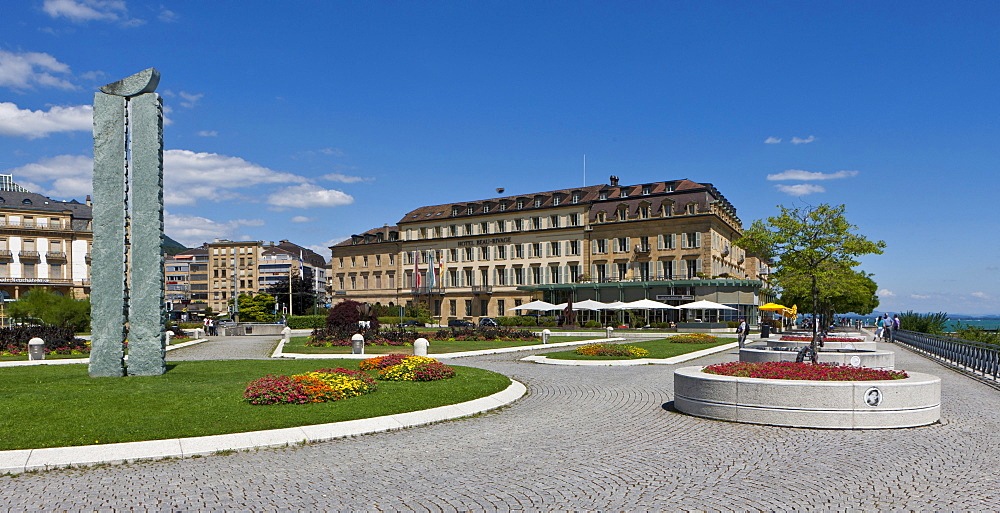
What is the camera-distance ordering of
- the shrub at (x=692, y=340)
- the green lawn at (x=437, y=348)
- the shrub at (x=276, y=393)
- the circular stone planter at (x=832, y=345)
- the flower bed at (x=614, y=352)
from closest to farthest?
the shrub at (x=276, y=393)
the circular stone planter at (x=832, y=345)
the flower bed at (x=614, y=352)
the green lawn at (x=437, y=348)
the shrub at (x=692, y=340)

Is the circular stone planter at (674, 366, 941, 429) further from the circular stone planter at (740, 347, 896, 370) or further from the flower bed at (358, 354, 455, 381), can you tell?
the circular stone planter at (740, 347, 896, 370)

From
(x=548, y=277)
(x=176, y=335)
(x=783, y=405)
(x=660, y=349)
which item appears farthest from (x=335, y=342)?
(x=548, y=277)

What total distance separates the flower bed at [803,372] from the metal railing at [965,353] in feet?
31.0

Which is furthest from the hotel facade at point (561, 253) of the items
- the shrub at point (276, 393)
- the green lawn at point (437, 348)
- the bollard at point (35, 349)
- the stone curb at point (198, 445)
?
the stone curb at point (198, 445)

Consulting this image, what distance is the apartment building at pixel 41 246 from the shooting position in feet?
255

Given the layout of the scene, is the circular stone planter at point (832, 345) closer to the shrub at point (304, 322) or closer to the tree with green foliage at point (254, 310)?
the shrub at point (304, 322)

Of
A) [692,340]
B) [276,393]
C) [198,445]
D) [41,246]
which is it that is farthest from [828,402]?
[41,246]

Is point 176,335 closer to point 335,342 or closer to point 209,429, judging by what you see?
point 335,342

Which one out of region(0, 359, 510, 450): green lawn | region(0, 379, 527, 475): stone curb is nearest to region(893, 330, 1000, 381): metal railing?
region(0, 359, 510, 450): green lawn

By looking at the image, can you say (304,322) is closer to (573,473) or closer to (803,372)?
(803,372)

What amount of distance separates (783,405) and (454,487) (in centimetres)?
617

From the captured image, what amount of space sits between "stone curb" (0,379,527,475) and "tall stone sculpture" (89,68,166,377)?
29.4 ft

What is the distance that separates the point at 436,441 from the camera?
9969 millimetres

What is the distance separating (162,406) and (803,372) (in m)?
11.3
